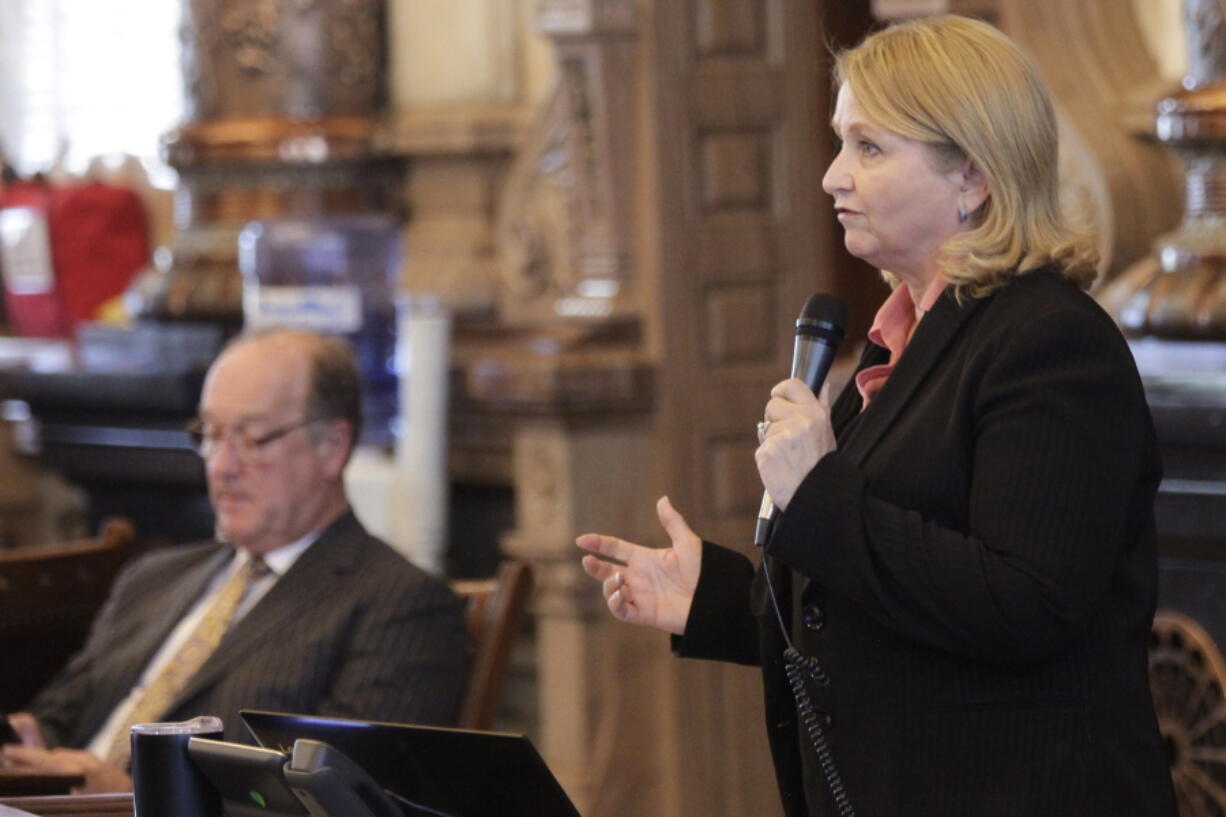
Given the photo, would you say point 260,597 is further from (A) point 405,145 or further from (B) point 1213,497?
(A) point 405,145

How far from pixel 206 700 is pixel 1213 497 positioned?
1.82m

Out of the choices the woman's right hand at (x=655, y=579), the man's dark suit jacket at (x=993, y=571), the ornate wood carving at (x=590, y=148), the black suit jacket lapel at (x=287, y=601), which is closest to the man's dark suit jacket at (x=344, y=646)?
the black suit jacket lapel at (x=287, y=601)

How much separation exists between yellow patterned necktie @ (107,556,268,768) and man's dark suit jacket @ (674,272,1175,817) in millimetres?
1433

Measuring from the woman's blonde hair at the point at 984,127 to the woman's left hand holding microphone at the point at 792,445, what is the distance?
21 cm

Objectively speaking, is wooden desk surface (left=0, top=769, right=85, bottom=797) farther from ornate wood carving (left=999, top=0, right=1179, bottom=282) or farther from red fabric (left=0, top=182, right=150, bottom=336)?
red fabric (left=0, top=182, right=150, bottom=336)

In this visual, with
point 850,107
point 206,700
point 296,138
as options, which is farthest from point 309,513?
point 296,138

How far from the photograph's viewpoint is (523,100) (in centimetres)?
550

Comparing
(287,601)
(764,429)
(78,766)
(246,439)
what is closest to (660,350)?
(246,439)

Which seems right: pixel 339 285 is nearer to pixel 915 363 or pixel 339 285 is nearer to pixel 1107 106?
pixel 1107 106

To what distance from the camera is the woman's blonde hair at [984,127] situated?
2.01 meters

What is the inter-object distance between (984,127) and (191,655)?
1.77 meters

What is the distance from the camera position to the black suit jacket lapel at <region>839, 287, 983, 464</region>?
6.71 ft

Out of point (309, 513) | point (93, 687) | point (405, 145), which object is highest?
point (405, 145)

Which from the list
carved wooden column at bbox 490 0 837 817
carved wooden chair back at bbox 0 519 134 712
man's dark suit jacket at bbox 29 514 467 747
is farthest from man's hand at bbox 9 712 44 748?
carved wooden column at bbox 490 0 837 817
